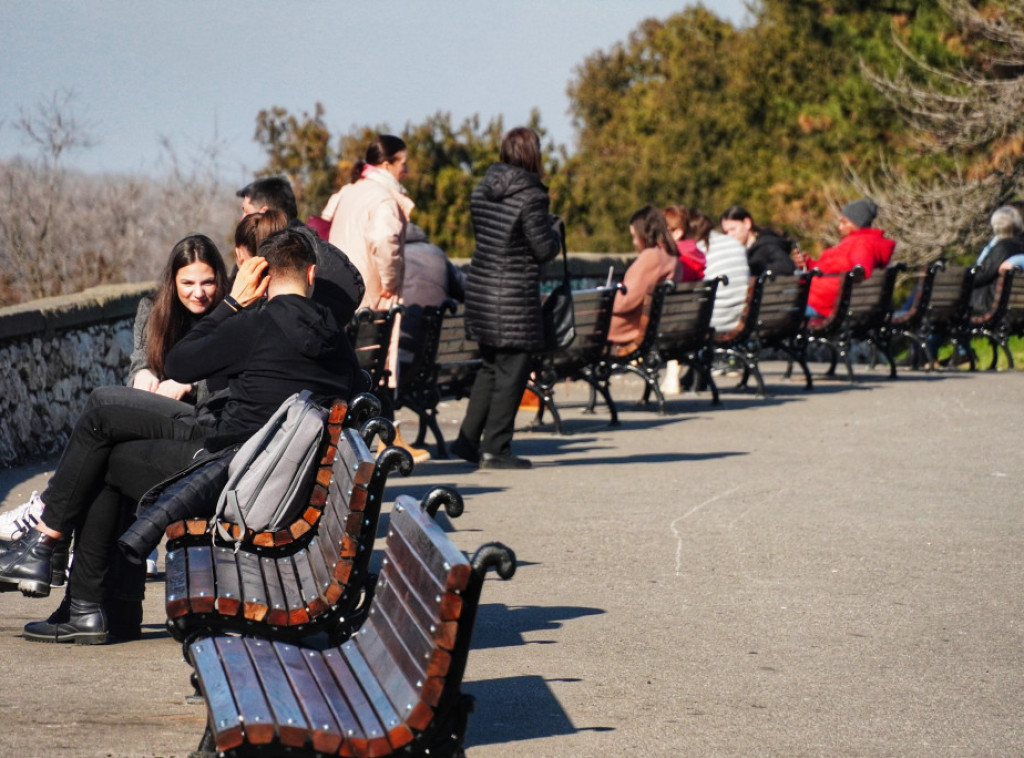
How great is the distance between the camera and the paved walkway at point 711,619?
185 inches

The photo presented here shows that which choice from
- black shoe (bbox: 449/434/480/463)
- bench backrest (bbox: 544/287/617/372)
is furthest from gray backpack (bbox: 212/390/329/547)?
bench backrest (bbox: 544/287/617/372)

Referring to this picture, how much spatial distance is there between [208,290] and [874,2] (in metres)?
32.2

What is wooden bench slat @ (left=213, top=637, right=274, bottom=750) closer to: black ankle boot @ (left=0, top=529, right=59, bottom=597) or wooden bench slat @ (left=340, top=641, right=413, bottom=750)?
wooden bench slat @ (left=340, top=641, right=413, bottom=750)

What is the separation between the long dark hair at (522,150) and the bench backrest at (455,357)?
52.3 inches

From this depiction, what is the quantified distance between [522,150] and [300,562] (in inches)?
210

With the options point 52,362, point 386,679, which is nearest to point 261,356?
point 386,679

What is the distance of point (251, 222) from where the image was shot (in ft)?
24.1

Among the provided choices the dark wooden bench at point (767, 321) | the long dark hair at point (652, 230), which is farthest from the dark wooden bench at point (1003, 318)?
the long dark hair at point (652, 230)

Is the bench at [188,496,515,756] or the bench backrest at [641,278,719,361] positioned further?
the bench backrest at [641,278,719,361]

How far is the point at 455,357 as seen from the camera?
11.7 metres

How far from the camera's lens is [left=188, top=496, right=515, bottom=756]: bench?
337 centimetres

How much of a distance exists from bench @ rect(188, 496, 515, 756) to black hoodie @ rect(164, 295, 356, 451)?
186cm

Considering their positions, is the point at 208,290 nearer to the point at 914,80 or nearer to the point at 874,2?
the point at 914,80

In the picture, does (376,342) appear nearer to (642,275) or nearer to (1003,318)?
(642,275)
